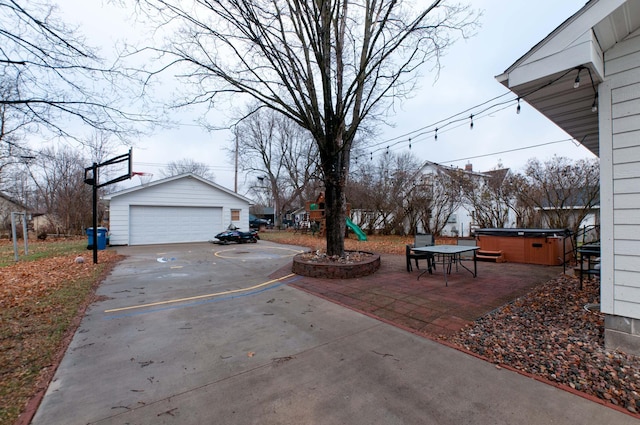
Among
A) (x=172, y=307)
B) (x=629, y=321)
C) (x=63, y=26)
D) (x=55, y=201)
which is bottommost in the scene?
(x=172, y=307)

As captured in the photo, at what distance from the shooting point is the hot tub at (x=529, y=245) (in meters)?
7.62

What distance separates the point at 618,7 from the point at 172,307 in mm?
6610

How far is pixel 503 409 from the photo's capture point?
201 cm

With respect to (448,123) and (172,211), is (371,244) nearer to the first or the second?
(448,123)

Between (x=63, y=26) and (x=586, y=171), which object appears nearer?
(x=63, y=26)

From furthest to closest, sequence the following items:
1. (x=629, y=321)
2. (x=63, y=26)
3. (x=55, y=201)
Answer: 1. (x=55, y=201)
2. (x=63, y=26)
3. (x=629, y=321)

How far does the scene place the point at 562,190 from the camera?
11469mm

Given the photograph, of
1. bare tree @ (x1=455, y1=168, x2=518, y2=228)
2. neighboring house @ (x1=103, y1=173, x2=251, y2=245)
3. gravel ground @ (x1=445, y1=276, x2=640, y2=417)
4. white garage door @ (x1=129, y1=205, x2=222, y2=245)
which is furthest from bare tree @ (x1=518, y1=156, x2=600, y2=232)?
white garage door @ (x1=129, y1=205, x2=222, y2=245)

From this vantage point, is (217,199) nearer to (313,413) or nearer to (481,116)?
Answer: (481,116)

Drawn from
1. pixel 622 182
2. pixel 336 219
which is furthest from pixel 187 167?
pixel 622 182

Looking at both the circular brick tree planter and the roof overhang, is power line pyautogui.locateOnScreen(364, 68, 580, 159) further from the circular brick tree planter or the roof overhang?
the circular brick tree planter

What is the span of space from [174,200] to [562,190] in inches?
768

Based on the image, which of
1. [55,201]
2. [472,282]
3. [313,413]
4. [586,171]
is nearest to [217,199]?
[55,201]

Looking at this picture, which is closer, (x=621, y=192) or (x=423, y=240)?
(x=621, y=192)
